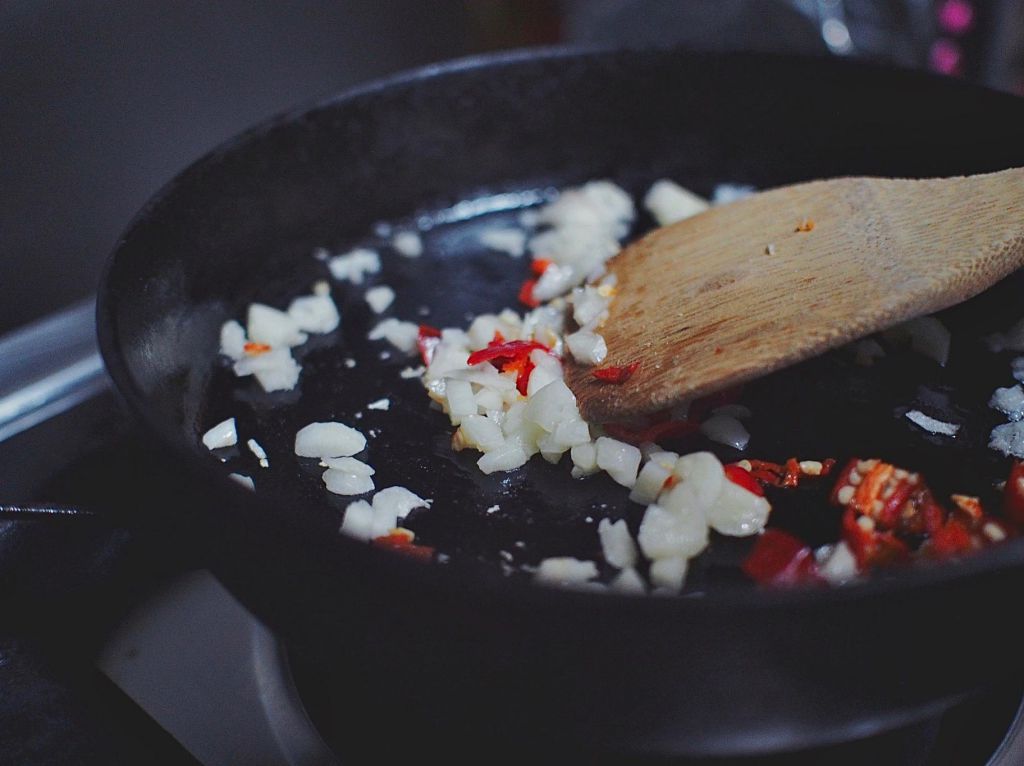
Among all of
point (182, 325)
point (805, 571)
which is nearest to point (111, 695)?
point (182, 325)

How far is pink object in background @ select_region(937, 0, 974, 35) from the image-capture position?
207 cm

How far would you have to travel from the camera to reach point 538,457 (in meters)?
1.12

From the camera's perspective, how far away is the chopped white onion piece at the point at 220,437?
1.17 meters

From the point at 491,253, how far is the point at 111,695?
82 centimetres

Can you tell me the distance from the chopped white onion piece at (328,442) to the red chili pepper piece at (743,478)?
42 cm

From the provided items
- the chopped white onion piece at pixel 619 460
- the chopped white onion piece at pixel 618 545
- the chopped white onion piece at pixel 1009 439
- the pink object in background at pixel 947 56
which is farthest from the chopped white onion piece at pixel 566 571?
the pink object in background at pixel 947 56

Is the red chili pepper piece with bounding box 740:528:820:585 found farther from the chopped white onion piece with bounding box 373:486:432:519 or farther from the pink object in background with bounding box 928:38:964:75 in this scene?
the pink object in background with bounding box 928:38:964:75

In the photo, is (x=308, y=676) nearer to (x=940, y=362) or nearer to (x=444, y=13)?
(x=940, y=362)

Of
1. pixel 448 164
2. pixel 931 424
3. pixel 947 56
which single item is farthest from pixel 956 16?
pixel 931 424

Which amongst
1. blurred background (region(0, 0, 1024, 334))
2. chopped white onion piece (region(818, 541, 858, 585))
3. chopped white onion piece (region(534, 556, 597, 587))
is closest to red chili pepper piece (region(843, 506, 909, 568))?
chopped white onion piece (region(818, 541, 858, 585))

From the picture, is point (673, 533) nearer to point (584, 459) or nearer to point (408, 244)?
point (584, 459)

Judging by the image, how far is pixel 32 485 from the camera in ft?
4.06

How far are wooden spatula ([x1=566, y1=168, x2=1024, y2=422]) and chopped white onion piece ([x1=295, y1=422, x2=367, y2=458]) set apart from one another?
0.87 ft

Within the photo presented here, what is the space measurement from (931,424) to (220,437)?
0.84 metres
